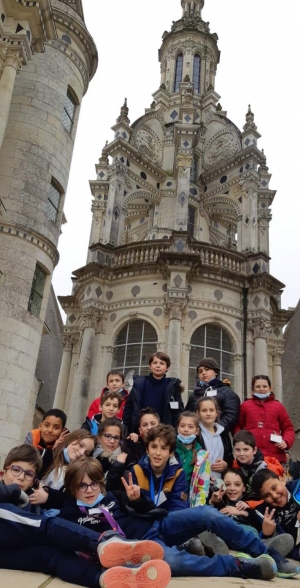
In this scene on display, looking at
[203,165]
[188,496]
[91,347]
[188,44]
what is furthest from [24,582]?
[188,44]

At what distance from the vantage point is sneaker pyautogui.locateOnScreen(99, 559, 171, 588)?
305cm

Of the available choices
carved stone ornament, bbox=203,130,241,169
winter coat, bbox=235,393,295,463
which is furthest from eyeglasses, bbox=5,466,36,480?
carved stone ornament, bbox=203,130,241,169

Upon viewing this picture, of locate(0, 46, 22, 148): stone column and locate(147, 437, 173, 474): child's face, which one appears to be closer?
locate(147, 437, 173, 474): child's face

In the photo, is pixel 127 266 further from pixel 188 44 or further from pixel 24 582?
pixel 188 44

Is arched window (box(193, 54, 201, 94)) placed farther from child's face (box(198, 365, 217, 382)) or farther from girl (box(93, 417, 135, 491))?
girl (box(93, 417, 135, 491))

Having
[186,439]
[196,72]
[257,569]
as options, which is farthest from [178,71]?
[257,569]

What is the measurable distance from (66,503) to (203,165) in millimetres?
22673

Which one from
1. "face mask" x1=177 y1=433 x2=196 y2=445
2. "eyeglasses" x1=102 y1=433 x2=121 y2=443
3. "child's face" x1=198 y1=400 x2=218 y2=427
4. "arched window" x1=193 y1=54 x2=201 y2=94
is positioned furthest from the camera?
"arched window" x1=193 y1=54 x2=201 y2=94

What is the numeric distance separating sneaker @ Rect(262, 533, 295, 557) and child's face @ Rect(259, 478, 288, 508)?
51 cm

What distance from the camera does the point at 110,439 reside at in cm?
552

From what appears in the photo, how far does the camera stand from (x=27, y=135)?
12.7 metres

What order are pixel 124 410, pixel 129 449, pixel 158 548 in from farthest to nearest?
pixel 124 410 → pixel 129 449 → pixel 158 548

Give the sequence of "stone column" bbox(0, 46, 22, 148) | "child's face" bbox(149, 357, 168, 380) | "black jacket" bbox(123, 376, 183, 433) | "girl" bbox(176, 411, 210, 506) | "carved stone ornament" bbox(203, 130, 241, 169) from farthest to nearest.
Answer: "carved stone ornament" bbox(203, 130, 241, 169) → "stone column" bbox(0, 46, 22, 148) → "child's face" bbox(149, 357, 168, 380) → "black jacket" bbox(123, 376, 183, 433) → "girl" bbox(176, 411, 210, 506)

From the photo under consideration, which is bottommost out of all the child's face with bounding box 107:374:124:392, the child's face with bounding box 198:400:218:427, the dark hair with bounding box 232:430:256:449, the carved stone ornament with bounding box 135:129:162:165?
the dark hair with bounding box 232:430:256:449
